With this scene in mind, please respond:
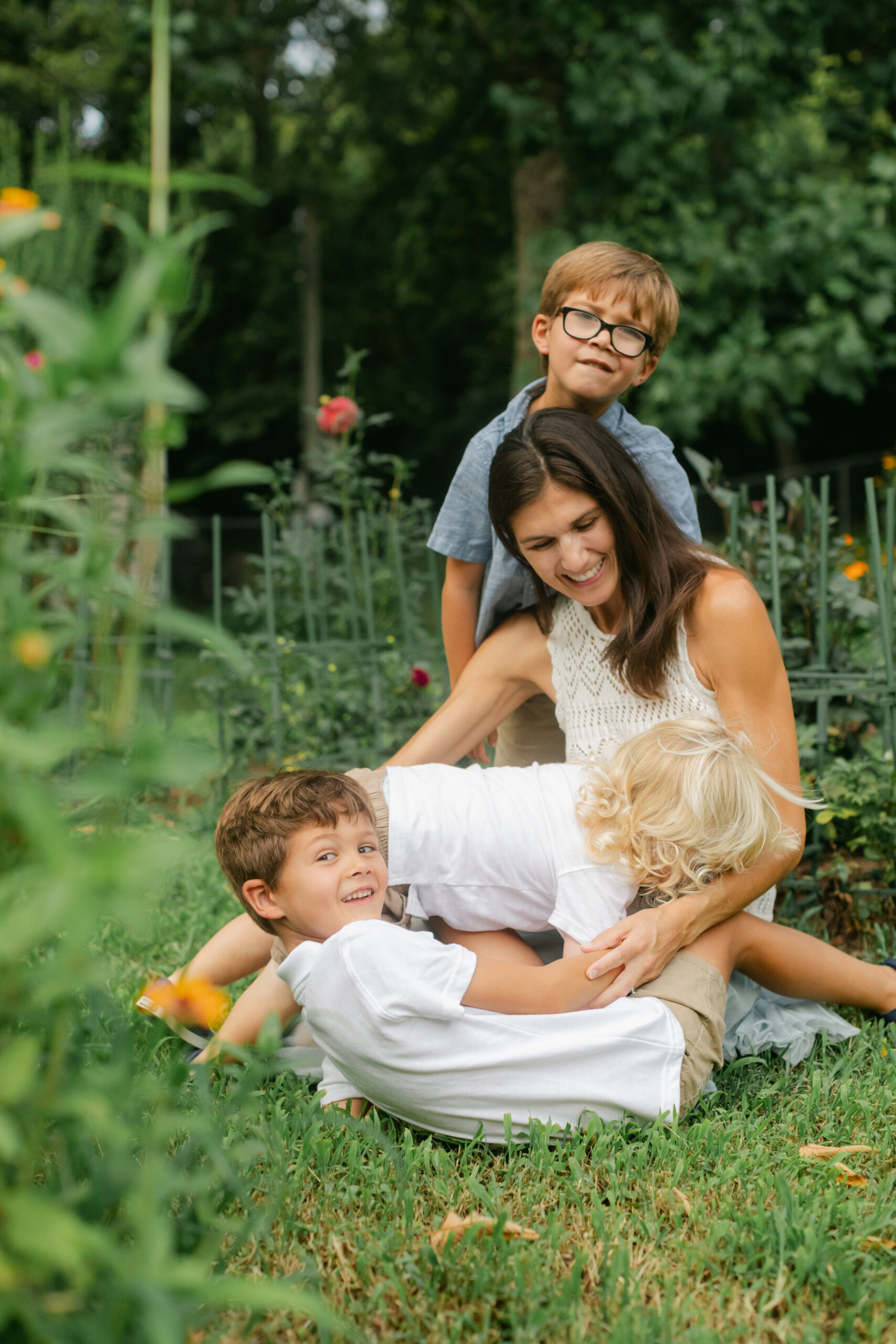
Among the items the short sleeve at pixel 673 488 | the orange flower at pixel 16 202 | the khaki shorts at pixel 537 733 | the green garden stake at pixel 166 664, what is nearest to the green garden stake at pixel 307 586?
the green garden stake at pixel 166 664

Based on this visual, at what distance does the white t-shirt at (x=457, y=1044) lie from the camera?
167cm

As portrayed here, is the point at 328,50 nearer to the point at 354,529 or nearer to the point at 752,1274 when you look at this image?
the point at 354,529

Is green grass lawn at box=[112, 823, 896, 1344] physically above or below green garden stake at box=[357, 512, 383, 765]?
below

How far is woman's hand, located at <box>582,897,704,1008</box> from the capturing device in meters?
1.89

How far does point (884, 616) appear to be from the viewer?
2668mm

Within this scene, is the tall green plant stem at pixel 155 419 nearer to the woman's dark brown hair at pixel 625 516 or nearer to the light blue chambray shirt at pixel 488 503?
the woman's dark brown hair at pixel 625 516

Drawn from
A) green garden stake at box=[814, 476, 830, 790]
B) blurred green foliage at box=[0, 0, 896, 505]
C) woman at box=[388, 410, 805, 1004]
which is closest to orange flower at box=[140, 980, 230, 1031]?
woman at box=[388, 410, 805, 1004]

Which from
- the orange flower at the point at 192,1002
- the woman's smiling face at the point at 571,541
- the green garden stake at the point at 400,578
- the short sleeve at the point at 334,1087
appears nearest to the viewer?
the orange flower at the point at 192,1002

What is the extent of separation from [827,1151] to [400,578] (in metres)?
2.62

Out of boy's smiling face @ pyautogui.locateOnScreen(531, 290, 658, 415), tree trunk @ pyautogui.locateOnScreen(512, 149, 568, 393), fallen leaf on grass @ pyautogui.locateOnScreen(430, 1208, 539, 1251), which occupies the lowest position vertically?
fallen leaf on grass @ pyautogui.locateOnScreen(430, 1208, 539, 1251)

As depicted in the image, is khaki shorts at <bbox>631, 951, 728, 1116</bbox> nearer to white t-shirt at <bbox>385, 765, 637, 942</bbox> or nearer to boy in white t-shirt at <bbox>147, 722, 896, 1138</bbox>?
boy in white t-shirt at <bbox>147, 722, 896, 1138</bbox>

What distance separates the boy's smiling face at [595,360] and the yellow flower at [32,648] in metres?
1.81

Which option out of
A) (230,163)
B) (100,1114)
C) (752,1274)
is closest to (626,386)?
(752,1274)

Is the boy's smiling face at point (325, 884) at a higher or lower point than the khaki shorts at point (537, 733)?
lower
